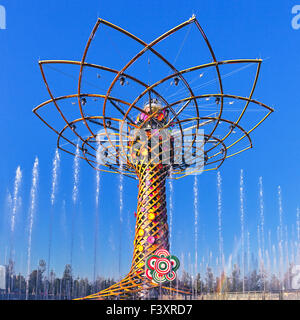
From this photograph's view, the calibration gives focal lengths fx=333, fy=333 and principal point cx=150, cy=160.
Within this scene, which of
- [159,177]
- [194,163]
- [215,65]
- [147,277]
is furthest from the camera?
[194,163]

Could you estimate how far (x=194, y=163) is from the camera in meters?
25.4

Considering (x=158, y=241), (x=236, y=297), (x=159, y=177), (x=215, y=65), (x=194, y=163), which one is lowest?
(x=236, y=297)

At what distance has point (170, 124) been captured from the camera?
21.2 metres

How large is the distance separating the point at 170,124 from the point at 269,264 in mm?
22913

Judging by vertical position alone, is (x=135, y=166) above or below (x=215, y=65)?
below
